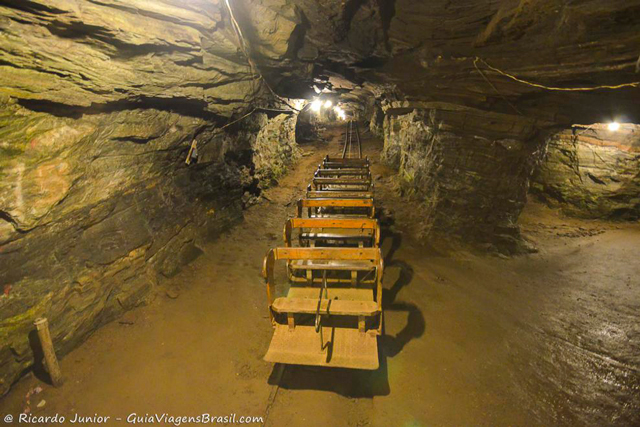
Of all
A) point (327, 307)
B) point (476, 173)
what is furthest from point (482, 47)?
point (327, 307)

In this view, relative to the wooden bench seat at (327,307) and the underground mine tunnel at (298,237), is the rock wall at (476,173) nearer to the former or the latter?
the underground mine tunnel at (298,237)

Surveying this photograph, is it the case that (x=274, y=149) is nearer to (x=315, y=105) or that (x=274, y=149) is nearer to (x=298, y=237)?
(x=298, y=237)

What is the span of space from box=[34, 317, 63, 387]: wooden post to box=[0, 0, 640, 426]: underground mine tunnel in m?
0.02

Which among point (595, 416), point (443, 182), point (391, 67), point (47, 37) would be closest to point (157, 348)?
point (47, 37)

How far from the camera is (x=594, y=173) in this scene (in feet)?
30.6

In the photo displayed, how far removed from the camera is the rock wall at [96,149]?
11.2 ft

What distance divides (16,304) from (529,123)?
9.54 meters

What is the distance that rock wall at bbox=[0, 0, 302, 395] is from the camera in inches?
134

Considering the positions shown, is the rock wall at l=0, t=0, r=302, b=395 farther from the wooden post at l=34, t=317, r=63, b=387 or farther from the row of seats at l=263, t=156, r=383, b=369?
the row of seats at l=263, t=156, r=383, b=369

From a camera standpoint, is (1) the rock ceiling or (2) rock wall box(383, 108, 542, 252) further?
(2) rock wall box(383, 108, 542, 252)

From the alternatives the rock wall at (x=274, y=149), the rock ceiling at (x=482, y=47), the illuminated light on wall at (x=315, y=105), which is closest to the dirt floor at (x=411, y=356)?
the rock ceiling at (x=482, y=47)

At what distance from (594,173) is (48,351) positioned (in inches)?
546

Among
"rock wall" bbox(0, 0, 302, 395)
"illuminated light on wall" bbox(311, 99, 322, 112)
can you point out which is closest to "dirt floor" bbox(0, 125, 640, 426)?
"rock wall" bbox(0, 0, 302, 395)

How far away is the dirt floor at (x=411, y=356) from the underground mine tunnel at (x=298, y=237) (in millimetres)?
32
